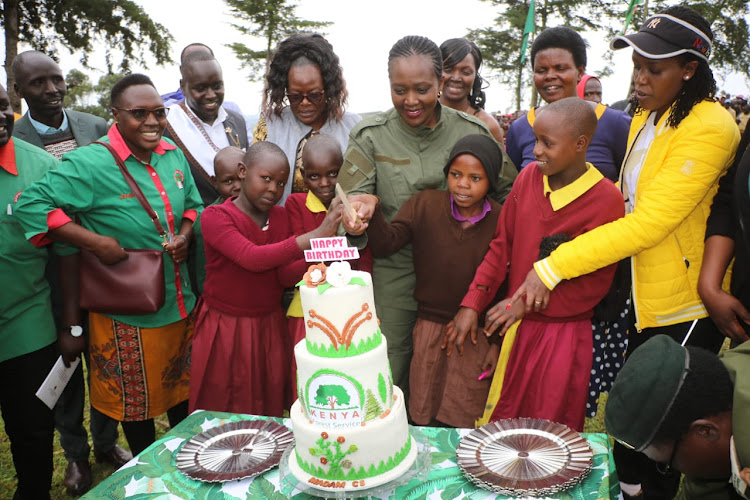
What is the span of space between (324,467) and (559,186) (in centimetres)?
167

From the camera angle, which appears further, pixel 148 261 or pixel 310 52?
pixel 310 52

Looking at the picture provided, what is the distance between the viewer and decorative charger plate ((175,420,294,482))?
6.35ft

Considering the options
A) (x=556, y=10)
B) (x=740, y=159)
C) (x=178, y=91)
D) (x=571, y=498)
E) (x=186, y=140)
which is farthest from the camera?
(x=556, y=10)

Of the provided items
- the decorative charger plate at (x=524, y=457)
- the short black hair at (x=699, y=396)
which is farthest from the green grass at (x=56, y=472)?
the short black hair at (x=699, y=396)

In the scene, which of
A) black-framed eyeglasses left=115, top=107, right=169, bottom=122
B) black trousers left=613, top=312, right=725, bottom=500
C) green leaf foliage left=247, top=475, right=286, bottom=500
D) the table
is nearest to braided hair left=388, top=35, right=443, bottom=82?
black-framed eyeglasses left=115, top=107, right=169, bottom=122

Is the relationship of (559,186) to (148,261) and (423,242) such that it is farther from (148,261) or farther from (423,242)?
(148,261)

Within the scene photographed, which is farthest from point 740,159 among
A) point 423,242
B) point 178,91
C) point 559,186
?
point 178,91

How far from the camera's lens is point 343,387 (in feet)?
5.68

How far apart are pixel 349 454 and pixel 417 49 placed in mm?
2074

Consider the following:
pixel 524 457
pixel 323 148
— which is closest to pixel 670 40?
pixel 323 148

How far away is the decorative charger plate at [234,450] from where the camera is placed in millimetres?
1936

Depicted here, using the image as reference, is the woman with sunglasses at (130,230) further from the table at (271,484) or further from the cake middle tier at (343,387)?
the cake middle tier at (343,387)

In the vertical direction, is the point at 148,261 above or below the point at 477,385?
above

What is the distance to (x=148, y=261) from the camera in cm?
291
